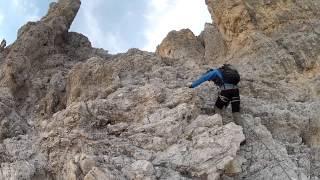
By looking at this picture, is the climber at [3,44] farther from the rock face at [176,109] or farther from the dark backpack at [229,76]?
the dark backpack at [229,76]

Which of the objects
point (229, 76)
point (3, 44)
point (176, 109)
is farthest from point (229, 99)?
point (3, 44)

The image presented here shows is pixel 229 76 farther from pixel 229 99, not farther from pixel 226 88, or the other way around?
pixel 229 99

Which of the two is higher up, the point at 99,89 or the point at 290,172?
the point at 99,89

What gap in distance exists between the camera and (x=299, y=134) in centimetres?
1490

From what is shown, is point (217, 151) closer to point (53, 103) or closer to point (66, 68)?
point (53, 103)

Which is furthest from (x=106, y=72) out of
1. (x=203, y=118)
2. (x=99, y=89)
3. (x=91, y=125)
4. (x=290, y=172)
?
(x=290, y=172)

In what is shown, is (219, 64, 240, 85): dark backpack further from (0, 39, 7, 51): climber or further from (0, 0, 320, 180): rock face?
(0, 39, 7, 51): climber

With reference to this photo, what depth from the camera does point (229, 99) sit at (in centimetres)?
1499

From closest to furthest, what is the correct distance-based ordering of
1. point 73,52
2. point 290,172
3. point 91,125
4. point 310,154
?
point 290,172 < point 310,154 < point 91,125 < point 73,52

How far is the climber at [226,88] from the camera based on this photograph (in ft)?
49.1

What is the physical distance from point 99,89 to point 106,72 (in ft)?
3.75

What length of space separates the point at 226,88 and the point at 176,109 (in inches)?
63.4

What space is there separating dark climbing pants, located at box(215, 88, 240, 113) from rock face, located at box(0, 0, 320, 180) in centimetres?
34

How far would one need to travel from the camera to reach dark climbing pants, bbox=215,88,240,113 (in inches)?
589
